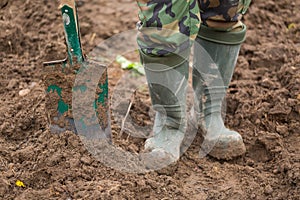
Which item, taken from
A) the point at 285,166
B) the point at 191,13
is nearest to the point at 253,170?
the point at 285,166

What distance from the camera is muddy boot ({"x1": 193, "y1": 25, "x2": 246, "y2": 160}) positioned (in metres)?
2.29

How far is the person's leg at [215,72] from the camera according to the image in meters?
2.21

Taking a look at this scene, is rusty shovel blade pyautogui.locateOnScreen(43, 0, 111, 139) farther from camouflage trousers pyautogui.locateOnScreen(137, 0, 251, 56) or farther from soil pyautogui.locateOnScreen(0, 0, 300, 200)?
camouflage trousers pyautogui.locateOnScreen(137, 0, 251, 56)

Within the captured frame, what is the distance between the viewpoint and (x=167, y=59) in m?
1.97

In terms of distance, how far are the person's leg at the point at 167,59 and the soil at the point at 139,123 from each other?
0.14 m

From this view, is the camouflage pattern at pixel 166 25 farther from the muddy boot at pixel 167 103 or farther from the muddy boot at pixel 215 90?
the muddy boot at pixel 215 90

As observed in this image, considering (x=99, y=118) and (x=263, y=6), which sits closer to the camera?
(x=99, y=118)

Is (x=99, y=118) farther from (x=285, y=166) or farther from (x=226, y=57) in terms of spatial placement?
(x=285, y=166)

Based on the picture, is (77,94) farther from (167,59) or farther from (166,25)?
(166,25)

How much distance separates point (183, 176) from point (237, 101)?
2.16 feet

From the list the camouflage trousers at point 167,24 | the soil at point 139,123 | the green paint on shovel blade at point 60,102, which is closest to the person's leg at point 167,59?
the camouflage trousers at point 167,24

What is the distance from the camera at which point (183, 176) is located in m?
2.22

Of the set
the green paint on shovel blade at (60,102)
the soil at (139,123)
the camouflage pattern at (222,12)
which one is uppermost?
the camouflage pattern at (222,12)

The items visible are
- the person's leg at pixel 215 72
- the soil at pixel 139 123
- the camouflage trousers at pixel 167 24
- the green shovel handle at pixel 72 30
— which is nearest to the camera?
the camouflage trousers at pixel 167 24
